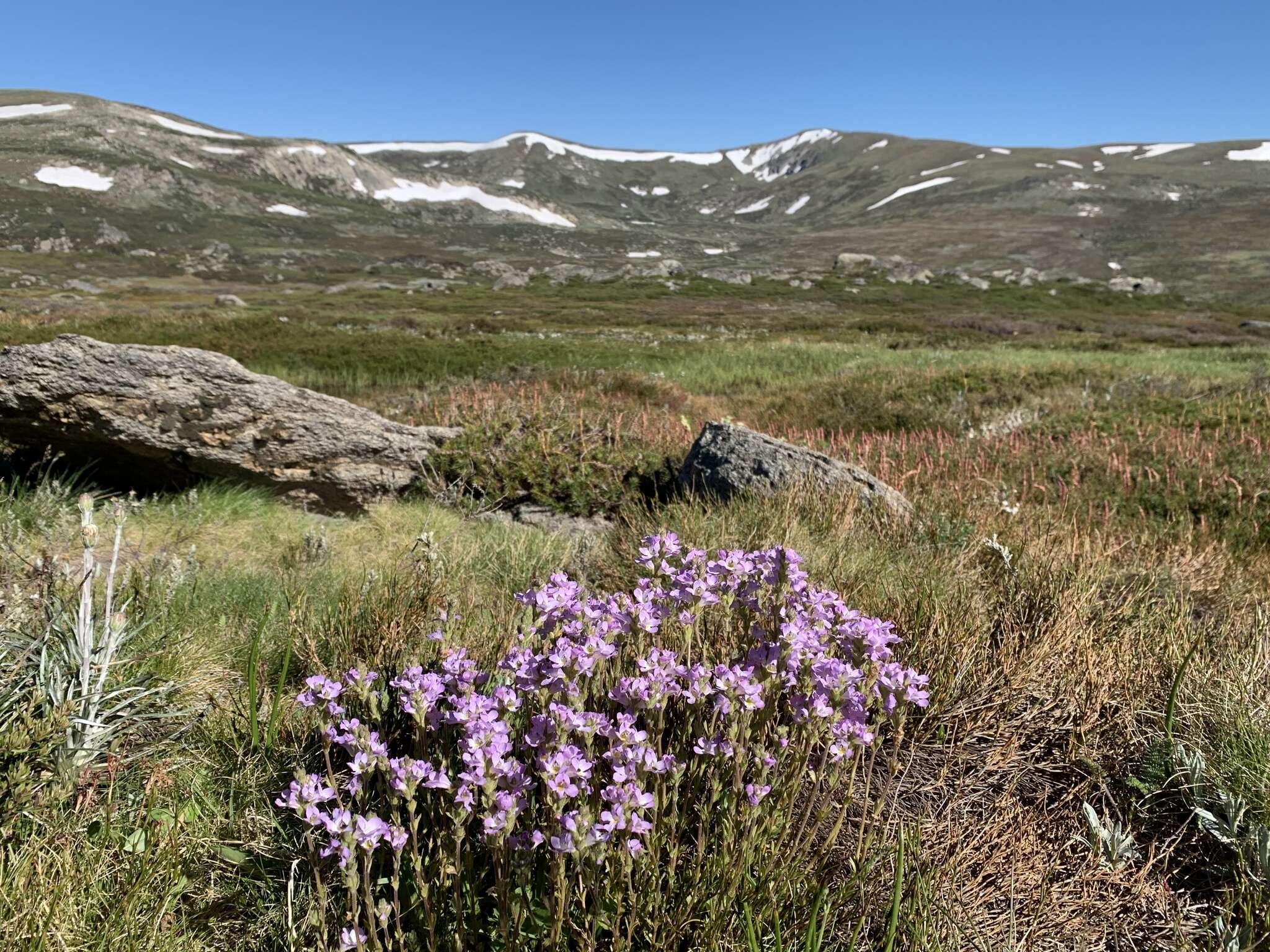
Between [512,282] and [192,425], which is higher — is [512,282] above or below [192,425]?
above

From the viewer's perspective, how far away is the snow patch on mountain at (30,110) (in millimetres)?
171250

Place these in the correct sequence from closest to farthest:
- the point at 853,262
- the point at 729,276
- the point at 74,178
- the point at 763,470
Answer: the point at 763,470, the point at 729,276, the point at 853,262, the point at 74,178

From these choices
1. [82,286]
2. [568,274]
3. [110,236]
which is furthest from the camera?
[110,236]

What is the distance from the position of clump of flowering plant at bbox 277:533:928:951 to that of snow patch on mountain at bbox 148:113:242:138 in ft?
748

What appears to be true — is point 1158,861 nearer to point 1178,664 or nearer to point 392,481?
point 1178,664

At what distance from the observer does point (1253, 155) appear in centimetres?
19650

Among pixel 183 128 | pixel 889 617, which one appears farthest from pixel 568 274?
pixel 183 128

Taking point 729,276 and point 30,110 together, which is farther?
point 30,110

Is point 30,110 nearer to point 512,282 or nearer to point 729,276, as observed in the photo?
point 512,282

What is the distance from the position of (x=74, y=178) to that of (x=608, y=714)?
177928 mm

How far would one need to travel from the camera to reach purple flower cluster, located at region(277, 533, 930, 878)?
57.2 inches

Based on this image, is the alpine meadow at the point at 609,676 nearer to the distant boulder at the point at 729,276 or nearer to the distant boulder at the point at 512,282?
the distant boulder at the point at 512,282

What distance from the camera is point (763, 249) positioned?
164 meters

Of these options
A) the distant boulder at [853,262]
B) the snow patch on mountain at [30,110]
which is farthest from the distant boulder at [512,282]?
the snow patch on mountain at [30,110]
